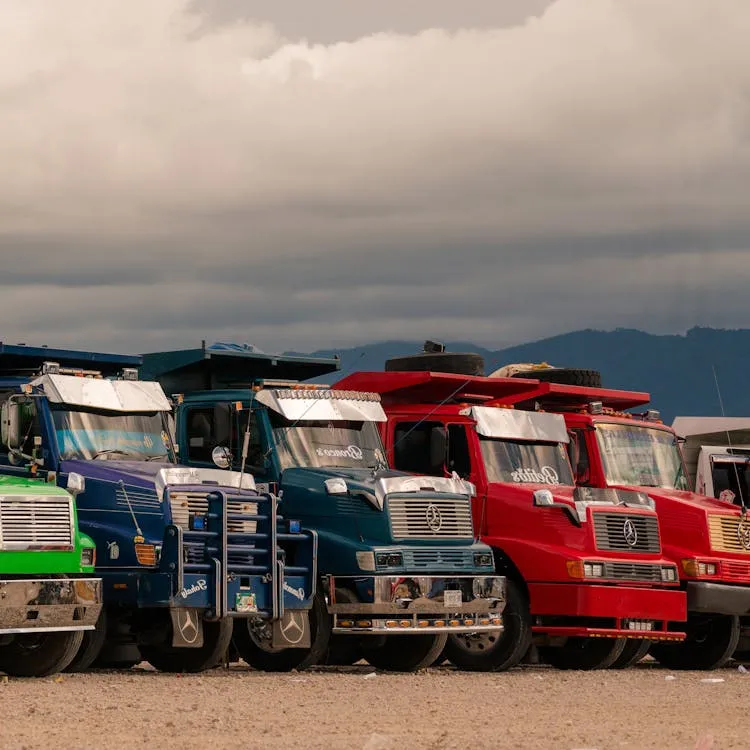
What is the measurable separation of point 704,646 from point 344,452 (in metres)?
6.18

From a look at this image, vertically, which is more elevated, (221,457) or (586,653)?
(221,457)

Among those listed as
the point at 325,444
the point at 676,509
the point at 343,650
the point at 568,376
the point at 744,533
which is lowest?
the point at 343,650

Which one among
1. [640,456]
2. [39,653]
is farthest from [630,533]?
[39,653]

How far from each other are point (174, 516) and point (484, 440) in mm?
5018

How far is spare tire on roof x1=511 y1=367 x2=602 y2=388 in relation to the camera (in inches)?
1014

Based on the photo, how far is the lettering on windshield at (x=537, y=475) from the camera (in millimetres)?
22109

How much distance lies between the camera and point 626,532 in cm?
2147

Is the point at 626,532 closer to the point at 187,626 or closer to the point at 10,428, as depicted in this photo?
the point at 187,626

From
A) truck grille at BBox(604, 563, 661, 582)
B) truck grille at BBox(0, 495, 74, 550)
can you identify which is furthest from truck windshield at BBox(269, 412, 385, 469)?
truck grille at BBox(0, 495, 74, 550)

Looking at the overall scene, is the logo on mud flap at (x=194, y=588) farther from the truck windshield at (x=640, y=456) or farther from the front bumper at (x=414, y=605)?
the truck windshield at (x=640, y=456)

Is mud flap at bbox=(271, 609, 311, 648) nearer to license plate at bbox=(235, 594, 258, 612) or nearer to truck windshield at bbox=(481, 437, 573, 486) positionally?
license plate at bbox=(235, 594, 258, 612)

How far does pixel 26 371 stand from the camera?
65.5ft

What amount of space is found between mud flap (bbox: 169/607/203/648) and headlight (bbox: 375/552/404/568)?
7.15 ft

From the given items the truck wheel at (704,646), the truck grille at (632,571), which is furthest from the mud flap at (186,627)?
the truck wheel at (704,646)
